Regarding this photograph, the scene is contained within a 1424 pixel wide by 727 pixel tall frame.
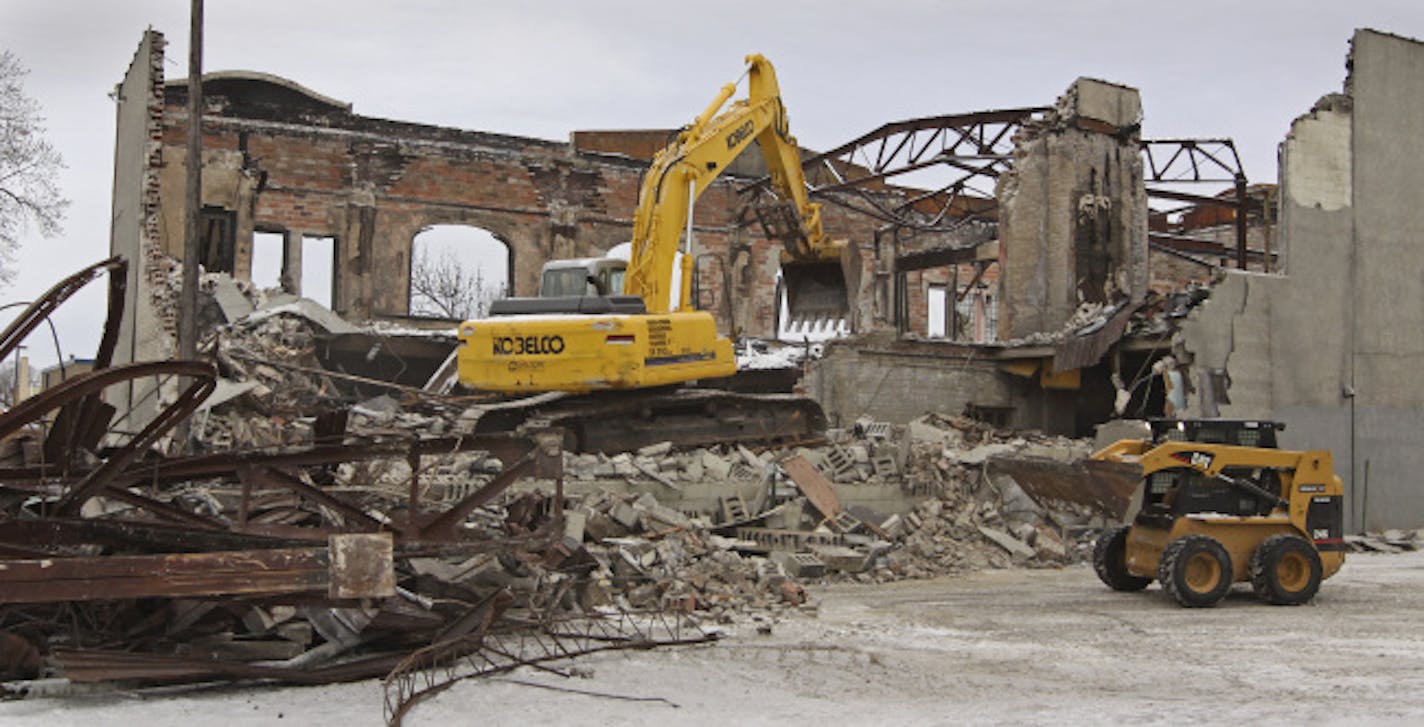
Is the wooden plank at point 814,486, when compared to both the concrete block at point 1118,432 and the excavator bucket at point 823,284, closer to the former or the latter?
the excavator bucket at point 823,284

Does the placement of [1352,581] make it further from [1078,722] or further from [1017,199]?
[1017,199]

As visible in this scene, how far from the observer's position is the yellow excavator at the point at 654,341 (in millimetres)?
13992

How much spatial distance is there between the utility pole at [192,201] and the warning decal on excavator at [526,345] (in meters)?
3.36

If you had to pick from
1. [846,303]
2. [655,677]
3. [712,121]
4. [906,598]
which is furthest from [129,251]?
[655,677]

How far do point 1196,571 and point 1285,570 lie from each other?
2.73ft

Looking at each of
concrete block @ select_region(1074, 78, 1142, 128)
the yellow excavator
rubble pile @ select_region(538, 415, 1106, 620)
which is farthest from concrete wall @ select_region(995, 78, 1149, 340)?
the yellow excavator

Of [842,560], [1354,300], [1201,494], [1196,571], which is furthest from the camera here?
[1354,300]

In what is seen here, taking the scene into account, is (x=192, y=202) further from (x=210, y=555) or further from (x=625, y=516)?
(x=210, y=555)

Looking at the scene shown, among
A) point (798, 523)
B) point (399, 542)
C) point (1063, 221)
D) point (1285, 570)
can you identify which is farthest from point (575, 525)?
point (1063, 221)

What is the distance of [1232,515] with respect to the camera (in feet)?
35.4

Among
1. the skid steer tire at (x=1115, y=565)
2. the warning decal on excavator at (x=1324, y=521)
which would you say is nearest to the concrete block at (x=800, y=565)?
the skid steer tire at (x=1115, y=565)

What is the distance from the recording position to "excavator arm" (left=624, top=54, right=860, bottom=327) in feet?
48.7

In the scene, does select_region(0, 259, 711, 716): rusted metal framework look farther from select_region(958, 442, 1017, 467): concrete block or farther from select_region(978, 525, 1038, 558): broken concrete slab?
select_region(958, 442, 1017, 467): concrete block

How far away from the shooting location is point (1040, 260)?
22.2 metres
